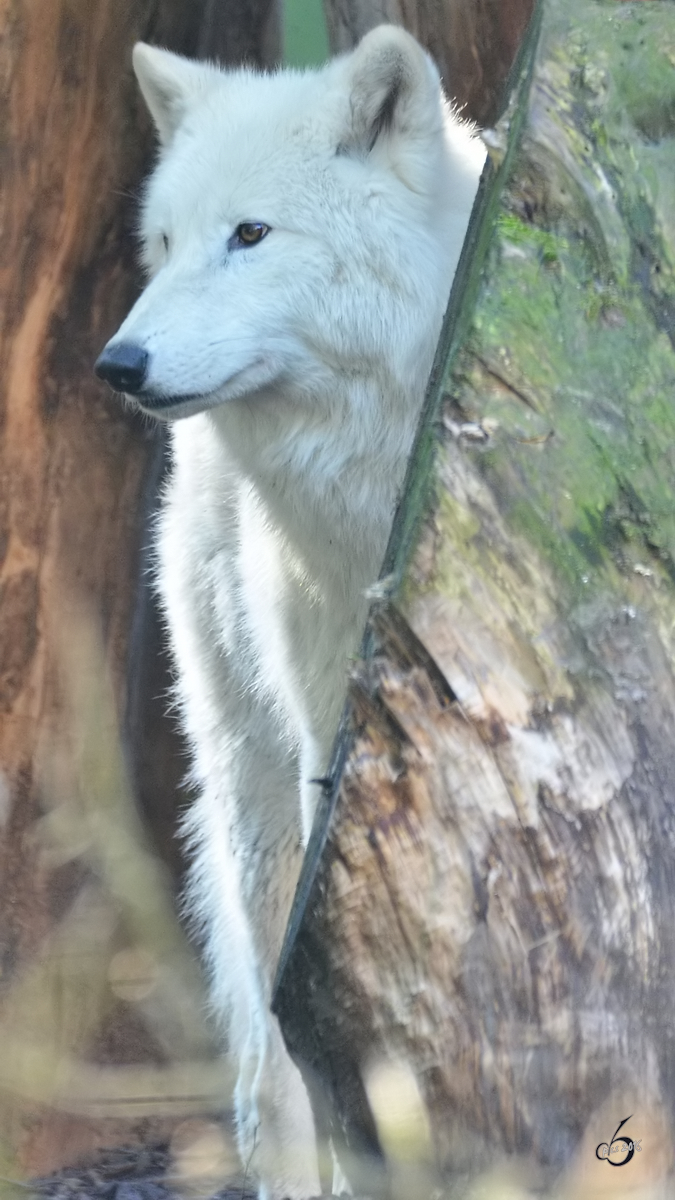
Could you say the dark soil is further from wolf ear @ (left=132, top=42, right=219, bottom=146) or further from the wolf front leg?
wolf ear @ (left=132, top=42, right=219, bottom=146)

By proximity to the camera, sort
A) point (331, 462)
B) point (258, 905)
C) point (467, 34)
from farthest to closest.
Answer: point (258, 905)
point (467, 34)
point (331, 462)

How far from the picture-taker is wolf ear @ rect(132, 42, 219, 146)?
3.26 meters

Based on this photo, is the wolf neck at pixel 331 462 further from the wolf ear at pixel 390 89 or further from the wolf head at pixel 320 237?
the wolf ear at pixel 390 89

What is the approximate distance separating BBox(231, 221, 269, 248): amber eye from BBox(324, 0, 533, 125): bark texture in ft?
3.50

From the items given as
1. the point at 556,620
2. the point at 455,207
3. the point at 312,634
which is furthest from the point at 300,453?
the point at 556,620

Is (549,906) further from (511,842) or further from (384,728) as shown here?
(384,728)

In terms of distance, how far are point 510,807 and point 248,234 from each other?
1.79 metres

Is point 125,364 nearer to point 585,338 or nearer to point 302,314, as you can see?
point 302,314

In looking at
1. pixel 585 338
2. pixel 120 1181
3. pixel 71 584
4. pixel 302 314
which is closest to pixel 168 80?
pixel 302 314

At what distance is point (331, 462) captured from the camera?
3150mm

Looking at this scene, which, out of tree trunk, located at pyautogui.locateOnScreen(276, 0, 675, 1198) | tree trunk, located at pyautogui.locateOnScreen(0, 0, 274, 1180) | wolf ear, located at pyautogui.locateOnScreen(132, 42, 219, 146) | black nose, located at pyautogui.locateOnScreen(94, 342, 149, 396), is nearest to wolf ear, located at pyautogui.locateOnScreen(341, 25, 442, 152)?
wolf ear, located at pyautogui.locateOnScreen(132, 42, 219, 146)

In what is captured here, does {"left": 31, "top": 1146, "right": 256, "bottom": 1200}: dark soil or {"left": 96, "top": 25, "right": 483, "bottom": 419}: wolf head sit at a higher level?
{"left": 96, "top": 25, "right": 483, "bottom": 419}: wolf head

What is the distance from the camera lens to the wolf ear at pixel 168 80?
128 inches

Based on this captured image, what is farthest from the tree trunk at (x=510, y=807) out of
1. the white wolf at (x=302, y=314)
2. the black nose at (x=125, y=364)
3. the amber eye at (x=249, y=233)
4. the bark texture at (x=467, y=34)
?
the bark texture at (x=467, y=34)
